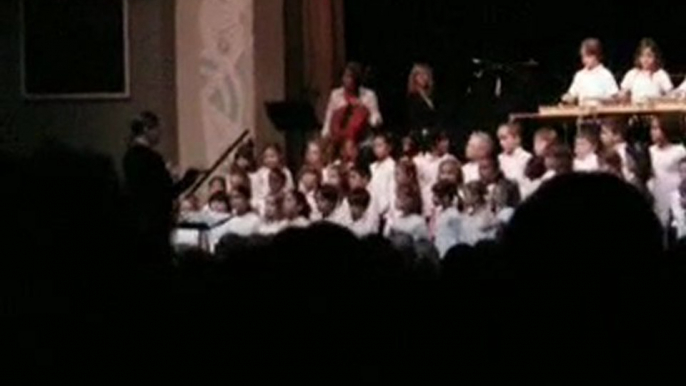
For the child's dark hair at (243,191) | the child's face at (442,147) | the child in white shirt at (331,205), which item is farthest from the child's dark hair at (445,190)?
the child's dark hair at (243,191)

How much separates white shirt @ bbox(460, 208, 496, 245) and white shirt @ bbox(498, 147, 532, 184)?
3.76ft

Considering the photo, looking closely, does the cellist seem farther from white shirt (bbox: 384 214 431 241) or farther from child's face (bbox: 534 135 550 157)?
white shirt (bbox: 384 214 431 241)

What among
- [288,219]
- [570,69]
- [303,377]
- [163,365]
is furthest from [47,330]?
[570,69]

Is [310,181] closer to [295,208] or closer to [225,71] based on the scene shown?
[295,208]

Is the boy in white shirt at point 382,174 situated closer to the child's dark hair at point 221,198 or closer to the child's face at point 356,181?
the child's face at point 356,181

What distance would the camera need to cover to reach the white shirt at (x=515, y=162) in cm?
1528

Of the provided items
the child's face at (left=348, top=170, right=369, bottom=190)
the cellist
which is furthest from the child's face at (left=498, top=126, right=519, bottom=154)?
the cellist

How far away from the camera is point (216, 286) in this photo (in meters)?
3.04

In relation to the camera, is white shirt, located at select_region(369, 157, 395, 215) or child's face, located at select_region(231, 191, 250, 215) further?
white shirt, located at select_region(369, 157, 395, 215)

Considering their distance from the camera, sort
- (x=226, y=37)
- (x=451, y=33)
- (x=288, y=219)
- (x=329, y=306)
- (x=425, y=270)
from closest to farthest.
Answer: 1. (x=329, y=306)
2. (x=425, y=270)
3. (x=288, y=219)
4. (x=226, y=37)
5. (x=451, y=33)

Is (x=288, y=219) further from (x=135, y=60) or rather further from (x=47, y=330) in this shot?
(x=47, y=330)

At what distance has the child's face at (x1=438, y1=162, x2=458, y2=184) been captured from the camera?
582 inches

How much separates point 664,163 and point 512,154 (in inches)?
54.2

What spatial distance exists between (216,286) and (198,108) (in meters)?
16.3
